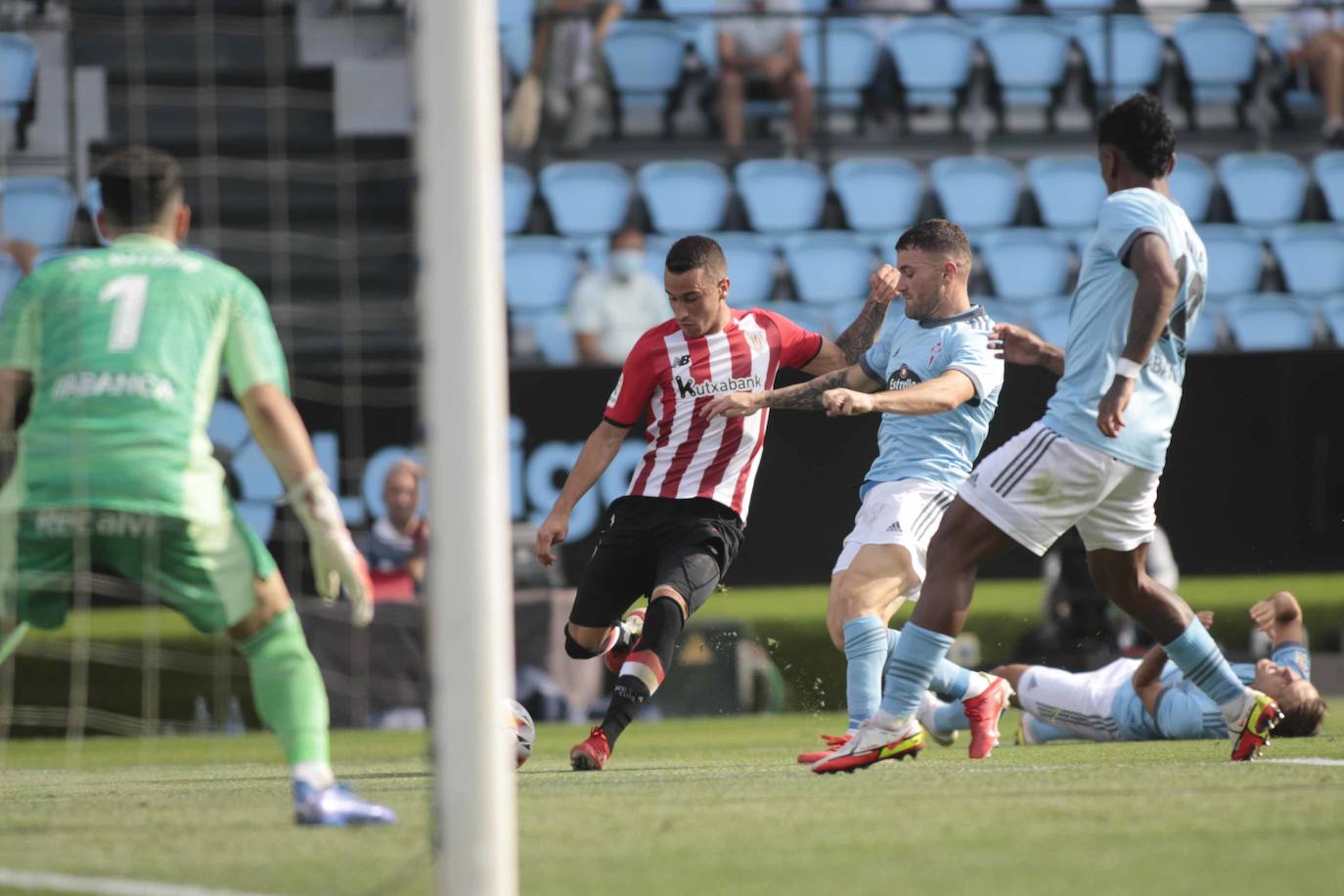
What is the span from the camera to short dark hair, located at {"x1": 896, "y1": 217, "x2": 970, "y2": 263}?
7.39 meters

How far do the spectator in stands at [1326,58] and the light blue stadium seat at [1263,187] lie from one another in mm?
645

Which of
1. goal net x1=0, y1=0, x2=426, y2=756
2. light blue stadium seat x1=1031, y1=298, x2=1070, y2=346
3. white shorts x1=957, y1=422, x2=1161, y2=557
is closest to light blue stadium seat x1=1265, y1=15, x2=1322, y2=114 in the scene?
light blue stadium seat x1=1031, y1=298, x2=1070, y2=346

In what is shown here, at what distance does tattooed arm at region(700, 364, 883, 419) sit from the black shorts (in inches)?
16.6

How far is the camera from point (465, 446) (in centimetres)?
384

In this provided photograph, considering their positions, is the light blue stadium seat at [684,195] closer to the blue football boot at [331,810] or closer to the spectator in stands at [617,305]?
the spectator in stands at [617,305]

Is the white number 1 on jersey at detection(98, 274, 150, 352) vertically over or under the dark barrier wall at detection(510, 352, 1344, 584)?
over

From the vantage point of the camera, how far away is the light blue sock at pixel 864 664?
7293 mm

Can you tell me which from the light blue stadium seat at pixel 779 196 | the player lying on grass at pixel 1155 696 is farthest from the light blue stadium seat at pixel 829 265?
the player lying on grass at pixel 1155 696

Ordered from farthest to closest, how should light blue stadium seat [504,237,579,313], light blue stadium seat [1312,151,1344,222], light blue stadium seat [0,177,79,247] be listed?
light blue stadium seat [1312,151,1344,222], light blue stadium seat [504,237,579,313], light blue stadium seat [0,177,79,247]

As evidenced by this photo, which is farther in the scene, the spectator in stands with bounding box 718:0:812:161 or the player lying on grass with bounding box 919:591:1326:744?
the spectator in stands with bounding box 718:0:812:161

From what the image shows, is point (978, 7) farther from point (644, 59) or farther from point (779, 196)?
point (644, 59)

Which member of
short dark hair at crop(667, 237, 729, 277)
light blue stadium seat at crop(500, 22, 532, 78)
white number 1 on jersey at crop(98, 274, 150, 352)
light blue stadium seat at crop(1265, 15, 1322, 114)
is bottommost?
white number 1 on jersey at crop(98, 274, 150, 352)

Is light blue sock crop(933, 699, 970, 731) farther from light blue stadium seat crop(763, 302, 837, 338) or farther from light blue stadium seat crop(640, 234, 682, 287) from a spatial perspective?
light blue stadium seat crop(640, 234, 682, 287)

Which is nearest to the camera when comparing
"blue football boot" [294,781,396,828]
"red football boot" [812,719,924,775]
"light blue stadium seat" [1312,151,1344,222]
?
"blue football boot" [294,781,396,828]
